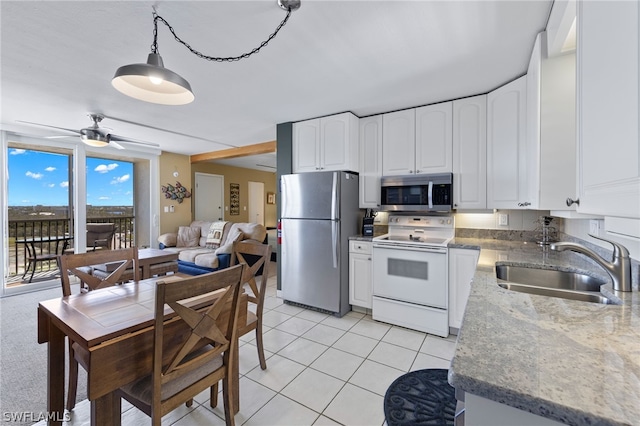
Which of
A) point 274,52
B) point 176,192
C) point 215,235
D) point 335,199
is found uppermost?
point 274,52

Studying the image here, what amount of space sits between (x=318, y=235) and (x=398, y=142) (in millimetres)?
1426

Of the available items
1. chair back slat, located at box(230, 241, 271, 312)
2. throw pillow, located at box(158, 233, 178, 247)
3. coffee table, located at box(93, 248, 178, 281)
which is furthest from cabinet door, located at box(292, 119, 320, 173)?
throw pillow, located at box(158, 233, 178, 247)

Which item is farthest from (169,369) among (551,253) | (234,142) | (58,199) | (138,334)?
(58,199)

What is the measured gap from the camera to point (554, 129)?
1.66 metres

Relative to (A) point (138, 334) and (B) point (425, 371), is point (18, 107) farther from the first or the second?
(B) point (425, 371)

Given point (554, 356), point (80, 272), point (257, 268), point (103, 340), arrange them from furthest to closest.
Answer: point (257, 268) → point (80, 272) → point (103, 340) → point (554, 356)

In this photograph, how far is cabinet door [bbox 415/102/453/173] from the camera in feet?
9.39

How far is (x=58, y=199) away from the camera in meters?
4.86

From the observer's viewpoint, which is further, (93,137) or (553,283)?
(93,137)

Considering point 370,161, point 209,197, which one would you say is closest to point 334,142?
point 370,161

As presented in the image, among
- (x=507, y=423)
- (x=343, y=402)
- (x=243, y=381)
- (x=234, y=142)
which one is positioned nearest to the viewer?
(x=507, y=423)

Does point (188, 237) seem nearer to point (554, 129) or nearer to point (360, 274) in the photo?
point (360, 274)

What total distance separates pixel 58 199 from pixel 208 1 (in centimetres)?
538

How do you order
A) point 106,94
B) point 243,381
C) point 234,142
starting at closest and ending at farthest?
point 243,381, point 106,94, point 234,142
